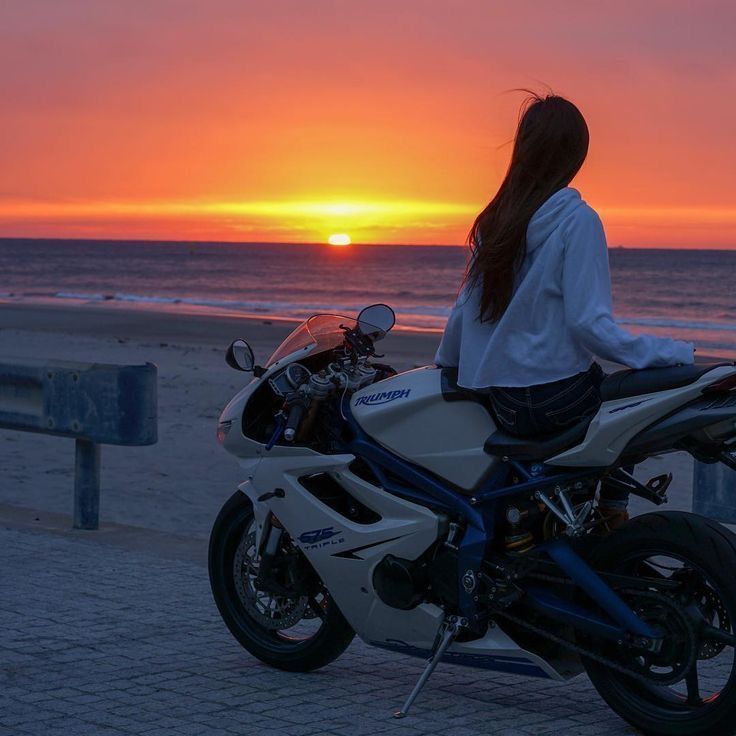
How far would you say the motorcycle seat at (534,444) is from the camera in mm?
4086

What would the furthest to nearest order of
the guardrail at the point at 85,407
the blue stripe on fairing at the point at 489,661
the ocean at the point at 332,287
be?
1. the ocean at the point at 332,287
2. the guardrail at the point at 85,407
3. the blue stripe on fairing at the point at 489,661

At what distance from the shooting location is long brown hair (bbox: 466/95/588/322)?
13.7 feet

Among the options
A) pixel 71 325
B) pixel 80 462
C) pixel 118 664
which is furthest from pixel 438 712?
pixel 71 325

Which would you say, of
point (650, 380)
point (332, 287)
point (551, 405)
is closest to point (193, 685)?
point (551, 405)

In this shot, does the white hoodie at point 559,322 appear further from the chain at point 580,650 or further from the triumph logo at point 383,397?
the chain at point 580,650

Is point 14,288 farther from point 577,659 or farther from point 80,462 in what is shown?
point 577,659

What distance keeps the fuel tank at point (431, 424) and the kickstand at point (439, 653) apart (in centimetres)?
44

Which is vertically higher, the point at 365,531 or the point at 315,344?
the point at 315,344

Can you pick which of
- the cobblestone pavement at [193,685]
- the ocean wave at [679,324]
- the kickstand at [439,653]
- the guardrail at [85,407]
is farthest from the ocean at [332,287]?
the kickstand at [439,653]

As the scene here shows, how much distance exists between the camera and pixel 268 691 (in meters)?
4.71

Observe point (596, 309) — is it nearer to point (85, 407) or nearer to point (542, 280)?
point (542, 280)

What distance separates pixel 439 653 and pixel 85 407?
3.62m

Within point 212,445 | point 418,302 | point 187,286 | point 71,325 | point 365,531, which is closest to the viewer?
point 365,531

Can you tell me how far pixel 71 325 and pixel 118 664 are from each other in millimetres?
27547
